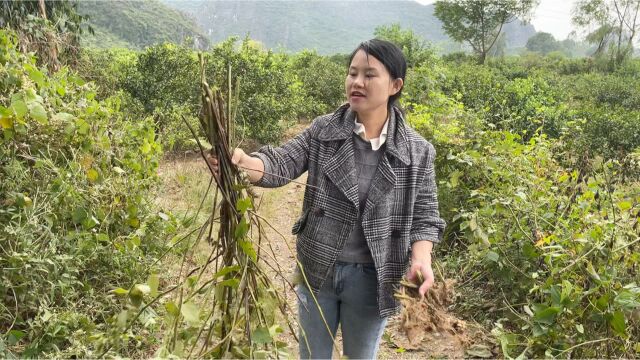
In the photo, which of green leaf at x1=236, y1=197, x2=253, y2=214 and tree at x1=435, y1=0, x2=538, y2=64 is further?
tree at x1=435, y1=0, x2=538, y2=64

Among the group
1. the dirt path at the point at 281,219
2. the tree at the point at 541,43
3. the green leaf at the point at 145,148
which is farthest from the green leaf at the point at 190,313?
the tree at the point at 541,43

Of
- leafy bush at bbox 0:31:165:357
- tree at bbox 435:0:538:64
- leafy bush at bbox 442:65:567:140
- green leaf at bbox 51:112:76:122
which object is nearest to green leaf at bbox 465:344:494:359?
leafy bush at bbox 0:31:165:357

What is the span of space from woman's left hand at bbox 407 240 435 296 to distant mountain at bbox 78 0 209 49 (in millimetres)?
29205

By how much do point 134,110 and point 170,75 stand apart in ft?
2.87

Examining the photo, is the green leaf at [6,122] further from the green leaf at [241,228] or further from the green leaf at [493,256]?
the green leaf at [493,256]

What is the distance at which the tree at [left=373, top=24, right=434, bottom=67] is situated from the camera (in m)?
18.5

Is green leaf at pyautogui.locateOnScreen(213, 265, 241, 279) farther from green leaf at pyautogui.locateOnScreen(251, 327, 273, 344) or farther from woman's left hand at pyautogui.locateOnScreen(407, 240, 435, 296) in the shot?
woman's left hand at pyautogui.locateOnScreen(407, 240, 435, 296)

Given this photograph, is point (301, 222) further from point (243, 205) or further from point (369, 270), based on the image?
point (243, 205)

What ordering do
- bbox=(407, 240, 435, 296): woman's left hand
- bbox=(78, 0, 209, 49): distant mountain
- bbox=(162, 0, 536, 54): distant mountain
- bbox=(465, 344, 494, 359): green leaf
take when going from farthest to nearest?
1. bbox=(162, 0, 536, 54): distant mountain
2. bbox=(78, 0, 209, 49): distant mountain
3. bbox=(465, 344, 494, 359): green leaf
4. bbox=(407, 240, 435, 296): woman's left hand

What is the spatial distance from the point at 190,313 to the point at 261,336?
15 cm

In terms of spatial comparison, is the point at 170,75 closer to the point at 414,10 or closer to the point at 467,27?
the point at 467,27

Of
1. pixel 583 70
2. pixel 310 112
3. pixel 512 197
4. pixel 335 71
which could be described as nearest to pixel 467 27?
pixel 583 70

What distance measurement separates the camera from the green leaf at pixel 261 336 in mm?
976

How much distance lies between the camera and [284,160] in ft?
5.18
